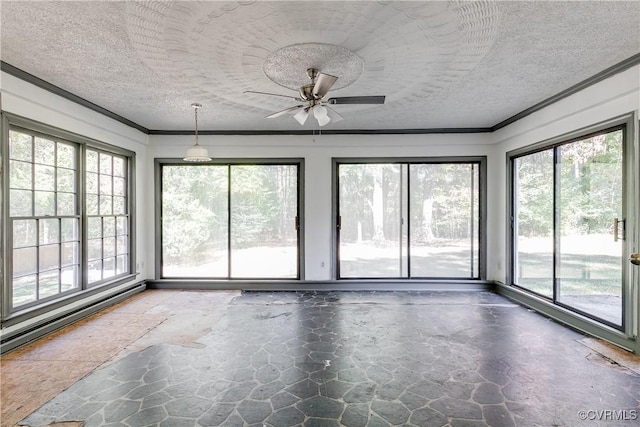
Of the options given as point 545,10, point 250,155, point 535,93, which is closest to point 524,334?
point 535,93

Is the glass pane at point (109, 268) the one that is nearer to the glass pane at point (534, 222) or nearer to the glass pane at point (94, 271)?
the glass pane at point (94, 271)

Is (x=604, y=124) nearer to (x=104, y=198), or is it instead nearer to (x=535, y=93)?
(x=535, y=93)

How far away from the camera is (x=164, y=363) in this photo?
10.1 ft

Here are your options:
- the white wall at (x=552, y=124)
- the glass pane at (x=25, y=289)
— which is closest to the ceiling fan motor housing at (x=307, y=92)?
the white wall at (x=552, y=124)

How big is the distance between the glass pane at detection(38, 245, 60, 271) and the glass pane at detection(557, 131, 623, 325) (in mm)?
6450

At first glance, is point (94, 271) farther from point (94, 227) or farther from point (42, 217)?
point (42, 217)

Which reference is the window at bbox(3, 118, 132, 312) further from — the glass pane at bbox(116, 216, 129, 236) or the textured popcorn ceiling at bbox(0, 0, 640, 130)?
the textured popcorn ceiling at bbox(0, 0, 640, 130)

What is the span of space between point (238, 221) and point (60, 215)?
2.59 m

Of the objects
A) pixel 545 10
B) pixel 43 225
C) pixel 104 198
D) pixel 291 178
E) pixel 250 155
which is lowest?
pixel 43 225

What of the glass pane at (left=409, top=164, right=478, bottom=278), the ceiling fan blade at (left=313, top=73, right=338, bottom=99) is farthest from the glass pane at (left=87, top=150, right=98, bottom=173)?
the glass pane at (left=409, top=164, right=478, bottom=278)

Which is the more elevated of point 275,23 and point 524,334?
point 275,23

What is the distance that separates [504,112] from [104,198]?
20.1ft

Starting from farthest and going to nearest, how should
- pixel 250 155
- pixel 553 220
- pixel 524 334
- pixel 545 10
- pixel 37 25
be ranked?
pixel 250 155
pixel 553 220
pixel 524 334
pixel 37 25
pixel 545 10

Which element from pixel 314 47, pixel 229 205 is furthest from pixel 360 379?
pixel 229 205
